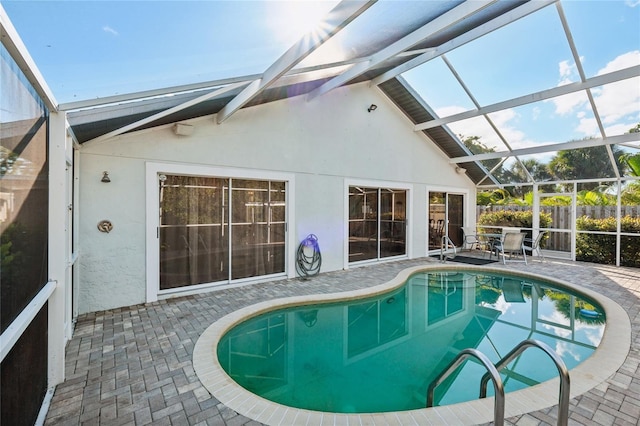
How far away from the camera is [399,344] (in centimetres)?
477

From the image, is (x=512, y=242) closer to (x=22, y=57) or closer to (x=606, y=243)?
(x=606, y=243)

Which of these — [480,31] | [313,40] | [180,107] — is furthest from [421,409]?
[480,31]

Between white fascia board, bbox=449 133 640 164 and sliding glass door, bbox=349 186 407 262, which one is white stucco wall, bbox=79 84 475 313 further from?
white fascia board, bbox=449 133 640 164

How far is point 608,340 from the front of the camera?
4.10 meters

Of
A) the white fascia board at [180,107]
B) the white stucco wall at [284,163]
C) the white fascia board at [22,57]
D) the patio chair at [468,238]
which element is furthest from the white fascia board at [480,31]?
the patio chair at [468,238]

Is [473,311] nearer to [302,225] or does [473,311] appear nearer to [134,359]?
[302,225]

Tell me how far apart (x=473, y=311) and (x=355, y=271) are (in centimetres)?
320

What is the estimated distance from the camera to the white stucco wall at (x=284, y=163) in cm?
531

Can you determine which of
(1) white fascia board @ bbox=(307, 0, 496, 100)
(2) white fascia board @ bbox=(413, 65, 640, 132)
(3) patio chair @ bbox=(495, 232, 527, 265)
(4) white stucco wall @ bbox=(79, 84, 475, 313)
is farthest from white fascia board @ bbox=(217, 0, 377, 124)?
(3) patio chair @ bbox=(495, 232, 527, 265)

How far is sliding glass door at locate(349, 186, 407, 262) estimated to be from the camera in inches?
361

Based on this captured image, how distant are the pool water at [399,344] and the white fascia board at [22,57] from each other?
134 inches

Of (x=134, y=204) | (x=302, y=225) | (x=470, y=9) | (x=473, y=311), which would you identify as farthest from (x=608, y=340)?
(x=134, y=204)

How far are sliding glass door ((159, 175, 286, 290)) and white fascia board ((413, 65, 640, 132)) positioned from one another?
5.50 meters

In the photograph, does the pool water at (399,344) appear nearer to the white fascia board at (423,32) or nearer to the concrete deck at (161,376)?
the concrete deck at (161,376)
